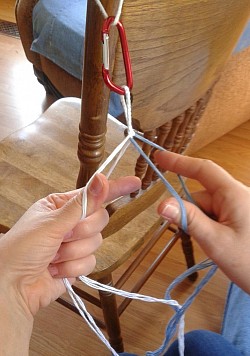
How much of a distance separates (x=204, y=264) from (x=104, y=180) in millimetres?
178

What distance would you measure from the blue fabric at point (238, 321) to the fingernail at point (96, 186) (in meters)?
0.52

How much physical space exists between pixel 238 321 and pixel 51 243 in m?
0.56

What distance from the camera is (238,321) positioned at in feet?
2.89

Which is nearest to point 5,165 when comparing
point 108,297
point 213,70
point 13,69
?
point 108,297

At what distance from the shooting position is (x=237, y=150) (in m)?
1.59

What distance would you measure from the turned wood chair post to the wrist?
0.58ft

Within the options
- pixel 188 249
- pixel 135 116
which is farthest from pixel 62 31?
pixel 135 116

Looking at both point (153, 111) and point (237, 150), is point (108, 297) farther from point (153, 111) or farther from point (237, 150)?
point (237, 150)

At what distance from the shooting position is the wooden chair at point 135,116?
0.41 meters

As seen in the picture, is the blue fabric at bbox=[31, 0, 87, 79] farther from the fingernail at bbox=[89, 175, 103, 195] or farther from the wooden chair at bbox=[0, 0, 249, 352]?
the fingernail at bbox=[89, 175, 103, 195]

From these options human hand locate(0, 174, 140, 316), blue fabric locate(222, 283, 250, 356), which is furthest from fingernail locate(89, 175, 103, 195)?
blue fabric locate(222, 283, 250, 356)

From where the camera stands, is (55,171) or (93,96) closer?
(93,96)

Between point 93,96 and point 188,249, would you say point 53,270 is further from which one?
point 188,249

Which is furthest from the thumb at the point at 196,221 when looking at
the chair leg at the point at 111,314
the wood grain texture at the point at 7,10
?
the wood grain texture at the point at 7,10
